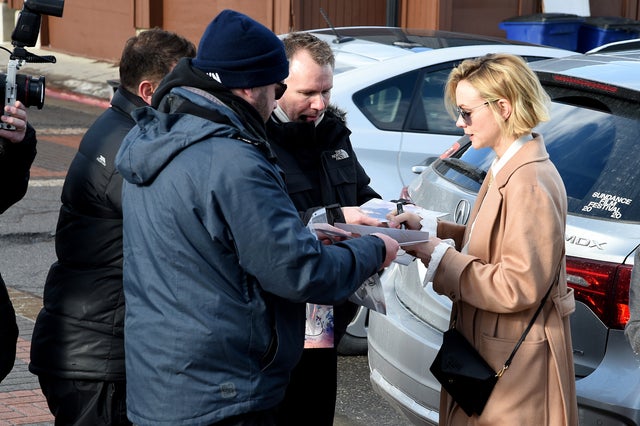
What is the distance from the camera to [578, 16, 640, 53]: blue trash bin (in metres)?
12.6

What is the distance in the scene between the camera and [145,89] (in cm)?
369

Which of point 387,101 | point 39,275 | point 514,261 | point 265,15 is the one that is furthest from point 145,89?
point 265,15

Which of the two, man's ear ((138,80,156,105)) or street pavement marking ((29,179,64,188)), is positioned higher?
man's ear ((138,80,156,105))

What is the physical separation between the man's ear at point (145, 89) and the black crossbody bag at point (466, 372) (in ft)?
4.27

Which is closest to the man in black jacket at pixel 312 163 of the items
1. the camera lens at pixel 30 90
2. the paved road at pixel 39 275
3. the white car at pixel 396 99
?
the camera lens at pixel 30 90

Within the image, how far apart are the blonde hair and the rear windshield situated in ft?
2.17

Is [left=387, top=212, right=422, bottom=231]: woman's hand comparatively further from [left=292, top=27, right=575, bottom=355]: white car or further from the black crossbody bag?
[left=292, top=27, right=575, bottom=355]: white car

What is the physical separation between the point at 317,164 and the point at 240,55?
96cm

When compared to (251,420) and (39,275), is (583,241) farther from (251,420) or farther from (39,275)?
(39,275)

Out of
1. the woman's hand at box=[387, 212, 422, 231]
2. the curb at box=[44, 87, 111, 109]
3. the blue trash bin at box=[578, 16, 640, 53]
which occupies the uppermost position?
the blue trash bin at box=[578, 16, 640, 53]

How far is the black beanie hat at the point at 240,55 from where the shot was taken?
9.82ft

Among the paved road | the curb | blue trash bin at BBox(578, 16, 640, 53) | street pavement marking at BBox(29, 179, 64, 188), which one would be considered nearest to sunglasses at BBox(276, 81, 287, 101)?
the paved road

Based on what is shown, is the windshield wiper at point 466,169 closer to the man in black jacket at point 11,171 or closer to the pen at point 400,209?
the pen at point 400,209

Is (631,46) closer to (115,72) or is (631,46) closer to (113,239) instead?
(113,239)
